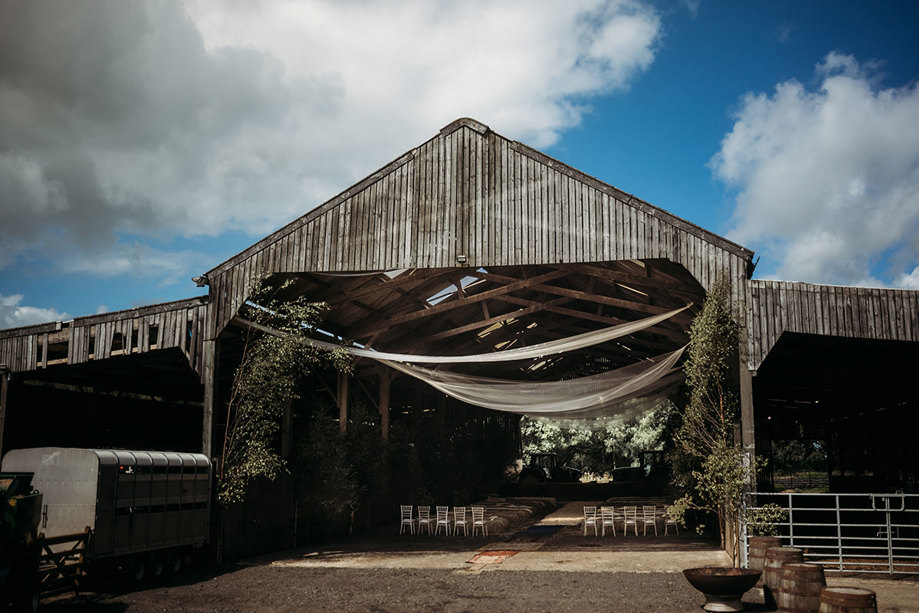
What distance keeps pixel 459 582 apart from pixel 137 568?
458 centimetres

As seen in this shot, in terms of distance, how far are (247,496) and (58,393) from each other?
20.2ft

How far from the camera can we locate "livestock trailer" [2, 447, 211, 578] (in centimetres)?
1000

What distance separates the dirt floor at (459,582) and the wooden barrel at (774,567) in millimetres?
311

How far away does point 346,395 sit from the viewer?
58.7ft

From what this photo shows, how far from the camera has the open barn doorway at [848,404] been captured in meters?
14.7

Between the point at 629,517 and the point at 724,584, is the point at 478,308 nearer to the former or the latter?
the point at 629,517

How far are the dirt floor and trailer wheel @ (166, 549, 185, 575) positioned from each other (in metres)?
0.20

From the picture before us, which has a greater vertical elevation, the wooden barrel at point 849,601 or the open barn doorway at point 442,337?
the open barn doorway at point 442,337

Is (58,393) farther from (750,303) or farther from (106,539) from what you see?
(750,303)

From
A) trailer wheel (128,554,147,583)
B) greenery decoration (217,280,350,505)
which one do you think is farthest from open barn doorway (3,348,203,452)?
trailer wheel (128,554,147,583)

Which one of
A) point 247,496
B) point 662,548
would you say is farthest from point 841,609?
point 247,496

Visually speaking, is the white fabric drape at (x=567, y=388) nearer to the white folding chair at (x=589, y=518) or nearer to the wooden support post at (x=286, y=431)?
the wooden support post at (x=286, y=431)

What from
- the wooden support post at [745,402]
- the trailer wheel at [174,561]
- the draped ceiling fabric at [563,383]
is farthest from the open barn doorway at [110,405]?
the wooden support post at [745,402]

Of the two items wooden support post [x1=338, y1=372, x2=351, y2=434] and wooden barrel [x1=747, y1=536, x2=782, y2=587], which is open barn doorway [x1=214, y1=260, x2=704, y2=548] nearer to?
wooden support post [x1=338, y1=372, x2=351, y2=434]
